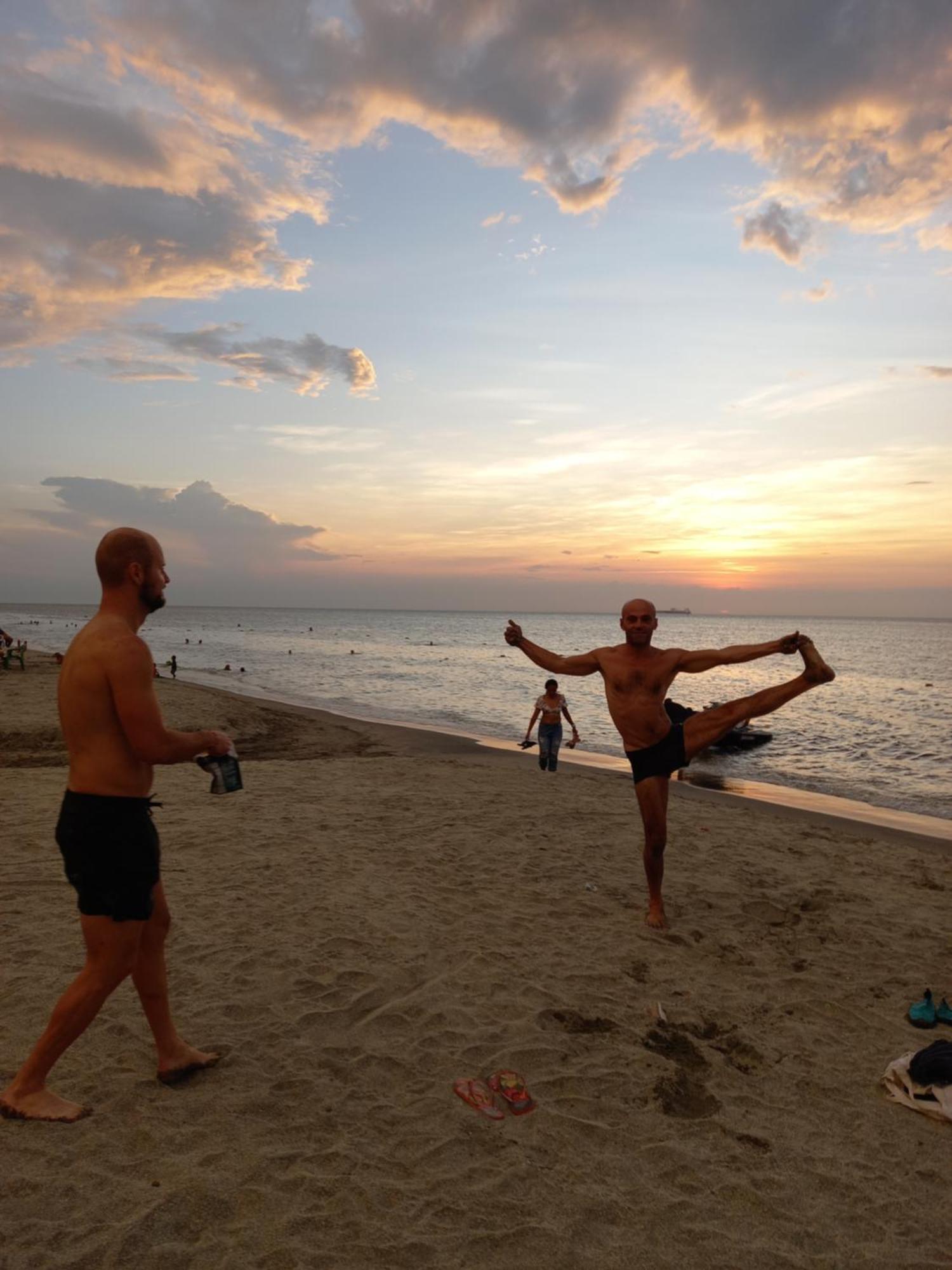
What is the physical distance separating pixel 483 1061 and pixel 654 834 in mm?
2584

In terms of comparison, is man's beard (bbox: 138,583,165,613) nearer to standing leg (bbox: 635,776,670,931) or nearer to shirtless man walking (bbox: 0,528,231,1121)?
shirtless man walking (bbox: 0,528,231,1121)

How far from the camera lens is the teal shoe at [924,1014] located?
4.73 metres

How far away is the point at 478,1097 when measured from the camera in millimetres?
3727

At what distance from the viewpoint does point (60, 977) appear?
470 cm

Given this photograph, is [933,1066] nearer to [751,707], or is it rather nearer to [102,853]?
[751,707]

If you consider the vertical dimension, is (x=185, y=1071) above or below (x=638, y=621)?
below

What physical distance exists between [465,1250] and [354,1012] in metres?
1.85

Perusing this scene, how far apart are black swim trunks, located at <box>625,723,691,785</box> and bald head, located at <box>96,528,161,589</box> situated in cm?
416

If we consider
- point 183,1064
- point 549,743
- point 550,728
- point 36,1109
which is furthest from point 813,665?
point 549,743

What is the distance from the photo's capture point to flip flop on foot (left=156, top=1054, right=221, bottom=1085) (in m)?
3.63

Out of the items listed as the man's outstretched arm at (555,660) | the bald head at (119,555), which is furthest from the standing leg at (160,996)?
the man's outstretched arm at (555,660)

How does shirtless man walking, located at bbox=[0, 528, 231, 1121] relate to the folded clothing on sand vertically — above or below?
above

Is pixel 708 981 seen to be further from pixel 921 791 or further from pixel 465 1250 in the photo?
pixel 921 791

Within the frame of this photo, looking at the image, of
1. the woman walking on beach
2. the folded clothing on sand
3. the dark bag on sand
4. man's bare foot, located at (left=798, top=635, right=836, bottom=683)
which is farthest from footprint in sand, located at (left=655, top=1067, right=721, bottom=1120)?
the woman walking on beach
